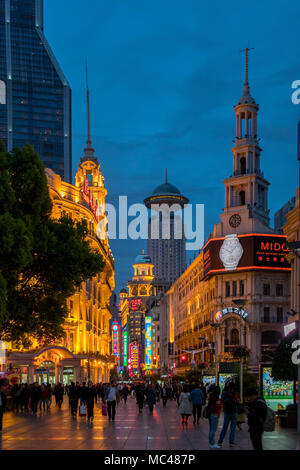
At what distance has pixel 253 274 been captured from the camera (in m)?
77.8

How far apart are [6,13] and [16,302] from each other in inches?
5160

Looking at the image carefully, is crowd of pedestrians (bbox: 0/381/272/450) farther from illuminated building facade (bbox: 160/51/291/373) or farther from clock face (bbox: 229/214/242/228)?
clock face (bbox: 229/214/242/228)

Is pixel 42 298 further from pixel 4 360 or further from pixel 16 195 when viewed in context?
pixel 4 360

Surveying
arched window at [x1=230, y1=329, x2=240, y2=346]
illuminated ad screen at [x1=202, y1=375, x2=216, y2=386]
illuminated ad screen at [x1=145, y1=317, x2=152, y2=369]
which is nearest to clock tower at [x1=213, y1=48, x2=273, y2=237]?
arched window at [x1=230, y1=329, x2=240, y2=346]

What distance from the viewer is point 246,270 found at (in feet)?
253

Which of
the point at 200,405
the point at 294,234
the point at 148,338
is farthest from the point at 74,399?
the point at 148,338

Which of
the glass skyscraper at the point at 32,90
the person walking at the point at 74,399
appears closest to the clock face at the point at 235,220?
the person walking at the point at 74,399

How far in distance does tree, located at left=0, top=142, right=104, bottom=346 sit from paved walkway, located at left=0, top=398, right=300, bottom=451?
3967 mm

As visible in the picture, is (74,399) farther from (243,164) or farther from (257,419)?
(243,164)

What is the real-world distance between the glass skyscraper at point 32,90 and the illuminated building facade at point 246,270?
222 feet

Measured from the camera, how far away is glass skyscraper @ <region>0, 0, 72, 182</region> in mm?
143250

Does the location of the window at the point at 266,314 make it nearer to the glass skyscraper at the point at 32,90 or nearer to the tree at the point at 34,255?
the tree at the point at 34,255
